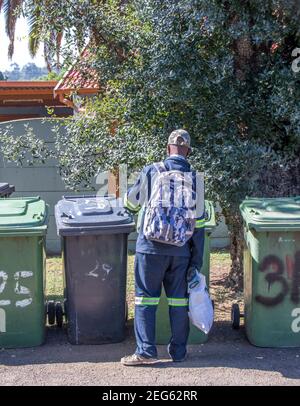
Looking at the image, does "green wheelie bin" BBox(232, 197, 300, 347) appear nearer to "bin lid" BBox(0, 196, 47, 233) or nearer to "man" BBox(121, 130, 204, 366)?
"man" BBox(121, 130, 204, 366)

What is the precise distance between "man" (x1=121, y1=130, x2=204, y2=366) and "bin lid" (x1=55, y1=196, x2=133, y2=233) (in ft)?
1.21

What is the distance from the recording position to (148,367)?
5.36 m

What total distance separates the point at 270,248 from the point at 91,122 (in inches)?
117

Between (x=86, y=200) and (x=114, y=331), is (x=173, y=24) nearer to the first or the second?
(x=86, y=200)

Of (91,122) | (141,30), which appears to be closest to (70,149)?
(91,122)

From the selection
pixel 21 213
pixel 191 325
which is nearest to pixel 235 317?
pixel 191 325

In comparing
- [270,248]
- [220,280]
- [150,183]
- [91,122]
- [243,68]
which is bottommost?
[220,280]

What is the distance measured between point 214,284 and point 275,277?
2644mm

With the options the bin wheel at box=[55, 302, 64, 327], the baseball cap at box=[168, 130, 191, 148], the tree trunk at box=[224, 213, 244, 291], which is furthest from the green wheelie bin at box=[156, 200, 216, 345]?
the tree trunk at box=[224, 213, 244, 291]

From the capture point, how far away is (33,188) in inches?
421

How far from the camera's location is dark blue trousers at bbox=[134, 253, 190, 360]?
17.5 ft

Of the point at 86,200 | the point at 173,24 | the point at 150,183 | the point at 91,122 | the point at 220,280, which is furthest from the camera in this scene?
the point at 220,280

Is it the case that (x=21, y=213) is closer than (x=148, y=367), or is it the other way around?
(x=148, y=367)

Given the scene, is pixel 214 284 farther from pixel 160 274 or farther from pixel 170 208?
pixel 170 208
